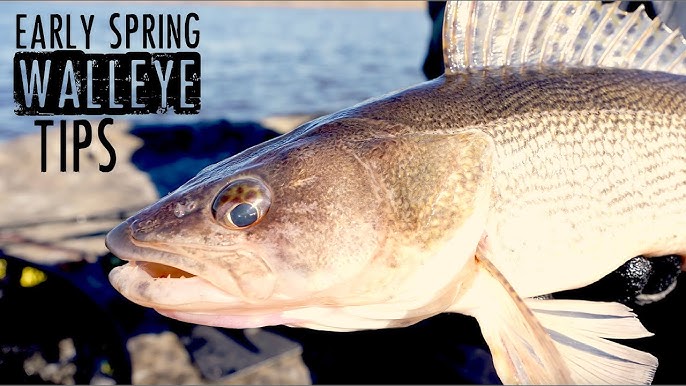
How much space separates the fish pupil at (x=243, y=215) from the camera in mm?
1328

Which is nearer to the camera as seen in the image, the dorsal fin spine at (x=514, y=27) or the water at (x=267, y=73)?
the dorsal fin spine at (x=514, y=27)

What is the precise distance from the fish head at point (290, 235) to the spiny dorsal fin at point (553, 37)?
1.67ft

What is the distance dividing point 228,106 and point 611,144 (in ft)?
36.2

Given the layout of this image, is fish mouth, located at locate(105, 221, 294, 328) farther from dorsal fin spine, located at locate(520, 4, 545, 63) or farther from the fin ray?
dorsal fin spine, located at locate(520, 4, 545, 63)

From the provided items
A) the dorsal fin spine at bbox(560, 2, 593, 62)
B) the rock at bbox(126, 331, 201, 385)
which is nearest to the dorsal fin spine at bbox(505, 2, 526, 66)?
the dorsal fin spine at bbox(560, 2, 593, 62)

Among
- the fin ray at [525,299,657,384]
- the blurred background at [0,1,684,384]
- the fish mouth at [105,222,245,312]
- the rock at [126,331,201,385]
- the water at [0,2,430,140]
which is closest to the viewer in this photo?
the fish mouth at [105,222,245,312]

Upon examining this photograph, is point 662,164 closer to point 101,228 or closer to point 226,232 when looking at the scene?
point 226,232

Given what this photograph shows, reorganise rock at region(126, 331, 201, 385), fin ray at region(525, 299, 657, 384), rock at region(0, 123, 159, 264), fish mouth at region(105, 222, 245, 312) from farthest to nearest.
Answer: rock at region(0, 123, 159, 264) → rock at region(126, 331, 201, 385) → fin ray at region(525, 299, 657, 384) → fish mouth at region(105, 222, 245, 312)

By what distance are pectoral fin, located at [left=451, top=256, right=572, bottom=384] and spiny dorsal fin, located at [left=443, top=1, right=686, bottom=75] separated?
2.28ft

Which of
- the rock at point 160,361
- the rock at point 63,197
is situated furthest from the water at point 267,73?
the rock at point 160,361

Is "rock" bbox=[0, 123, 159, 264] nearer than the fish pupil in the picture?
No

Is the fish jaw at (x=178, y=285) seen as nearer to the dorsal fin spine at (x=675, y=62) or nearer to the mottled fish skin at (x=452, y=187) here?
the mottled fish skin at (x=452, y=187)

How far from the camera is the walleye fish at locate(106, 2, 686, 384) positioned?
132cm

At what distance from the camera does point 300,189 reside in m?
1.38
